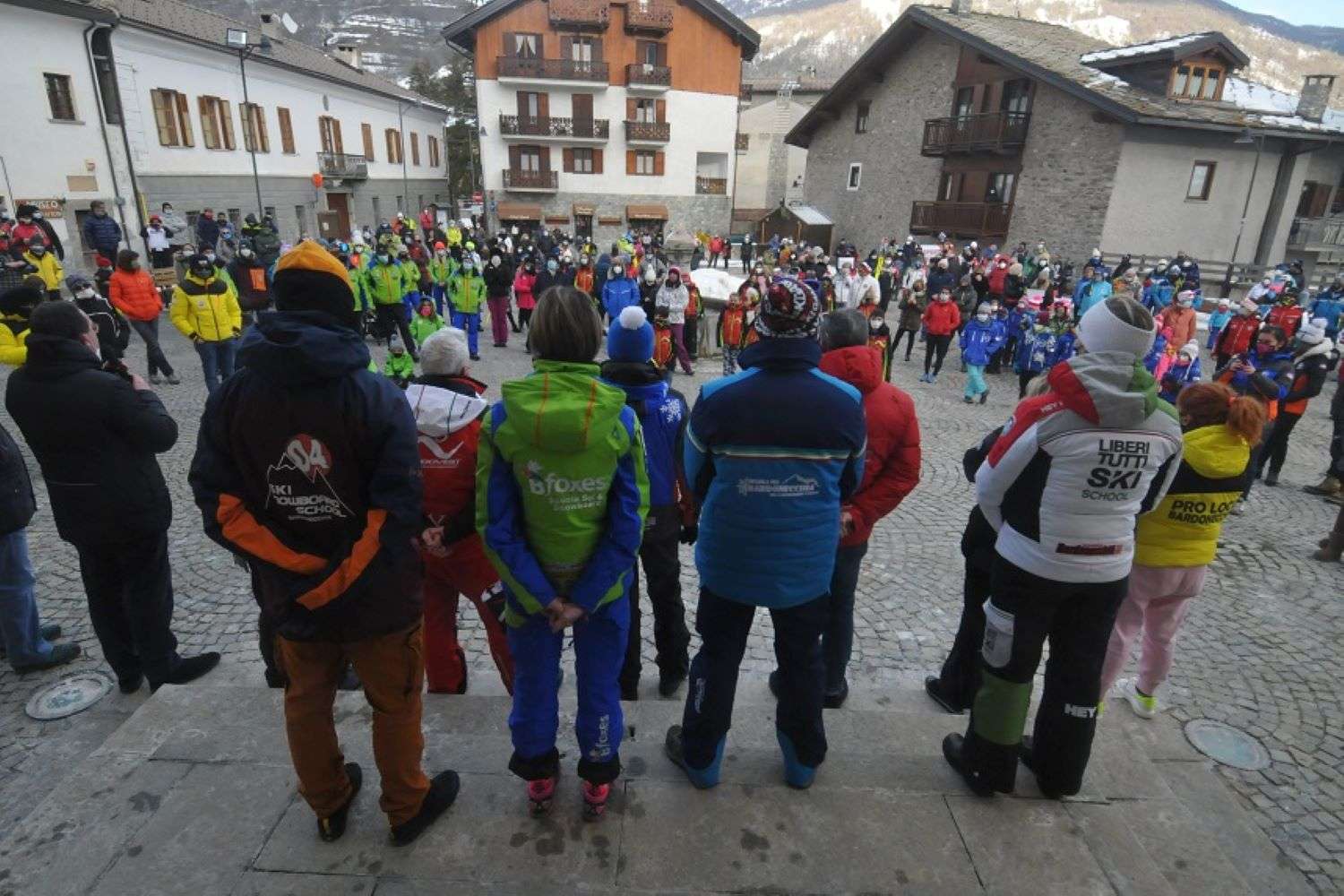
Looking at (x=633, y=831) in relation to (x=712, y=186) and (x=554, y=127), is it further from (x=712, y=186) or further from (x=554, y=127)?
(x=712, y=186)

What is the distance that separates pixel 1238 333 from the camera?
35.1 feet

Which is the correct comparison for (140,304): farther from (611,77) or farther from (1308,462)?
(611,77)

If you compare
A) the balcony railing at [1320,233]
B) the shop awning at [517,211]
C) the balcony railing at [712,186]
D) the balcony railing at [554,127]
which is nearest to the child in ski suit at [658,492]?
the balcony railing at [1320,233]

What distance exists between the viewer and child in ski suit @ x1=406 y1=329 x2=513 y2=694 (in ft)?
9.87

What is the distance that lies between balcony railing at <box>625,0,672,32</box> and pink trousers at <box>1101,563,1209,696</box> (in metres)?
39.6

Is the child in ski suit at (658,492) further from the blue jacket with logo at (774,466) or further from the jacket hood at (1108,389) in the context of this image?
the jacket hood at (1108,389)

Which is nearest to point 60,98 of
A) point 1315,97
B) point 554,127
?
point 554,127

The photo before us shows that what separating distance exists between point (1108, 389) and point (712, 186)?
40.5m

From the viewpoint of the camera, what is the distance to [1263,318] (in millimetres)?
10805

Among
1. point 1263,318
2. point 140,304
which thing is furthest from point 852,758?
point 1263,318

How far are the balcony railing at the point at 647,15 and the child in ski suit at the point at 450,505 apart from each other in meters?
38.9

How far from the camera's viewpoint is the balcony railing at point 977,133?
2473 cm

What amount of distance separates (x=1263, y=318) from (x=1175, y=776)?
34.6 feet

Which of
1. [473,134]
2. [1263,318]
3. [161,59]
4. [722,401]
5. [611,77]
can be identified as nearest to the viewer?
[722,401]
